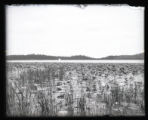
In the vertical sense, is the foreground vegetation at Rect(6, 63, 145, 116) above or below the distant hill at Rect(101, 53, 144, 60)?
below

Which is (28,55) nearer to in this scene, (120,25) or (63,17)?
(63,17)

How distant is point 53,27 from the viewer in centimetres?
286

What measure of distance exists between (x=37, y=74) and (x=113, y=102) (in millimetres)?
804

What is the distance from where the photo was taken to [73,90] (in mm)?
2855

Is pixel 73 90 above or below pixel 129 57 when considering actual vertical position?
below

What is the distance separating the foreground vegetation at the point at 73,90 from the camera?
2.84 m

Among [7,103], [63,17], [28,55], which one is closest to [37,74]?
[28,55]

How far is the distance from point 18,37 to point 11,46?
0.37 feet

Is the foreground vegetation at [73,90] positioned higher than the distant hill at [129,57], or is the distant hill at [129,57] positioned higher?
the distant hill at [129,57]

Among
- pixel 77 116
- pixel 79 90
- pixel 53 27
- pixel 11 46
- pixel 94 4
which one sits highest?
pixel 94 4

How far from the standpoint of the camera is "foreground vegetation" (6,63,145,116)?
2841mm

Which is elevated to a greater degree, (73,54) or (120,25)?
(120,25)

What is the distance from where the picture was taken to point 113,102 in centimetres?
286

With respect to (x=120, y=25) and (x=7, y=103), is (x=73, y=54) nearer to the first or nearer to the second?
(x=120, y=25)
